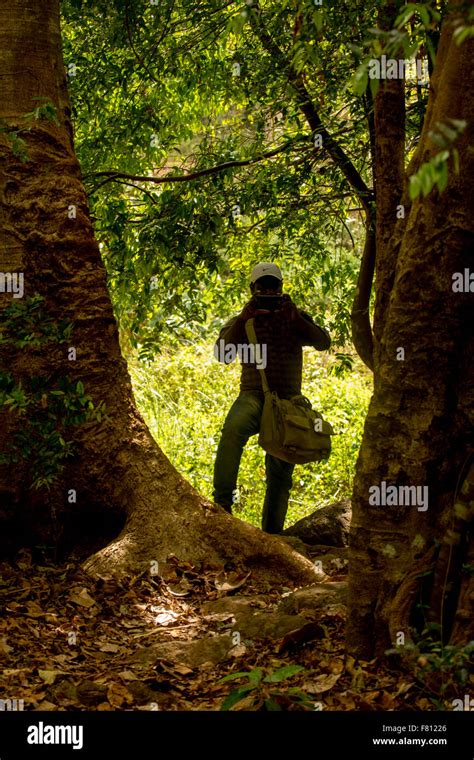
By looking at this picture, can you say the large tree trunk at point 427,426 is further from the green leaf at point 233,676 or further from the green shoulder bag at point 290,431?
the green shoulder bag at point 290,431

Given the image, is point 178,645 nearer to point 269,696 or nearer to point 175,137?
point 269,696

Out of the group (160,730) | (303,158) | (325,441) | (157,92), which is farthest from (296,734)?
(157,92)

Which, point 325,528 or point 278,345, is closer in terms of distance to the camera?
point 278,345

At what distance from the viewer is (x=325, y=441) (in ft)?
19.9

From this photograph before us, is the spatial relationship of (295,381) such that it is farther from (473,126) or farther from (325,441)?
(473,126)

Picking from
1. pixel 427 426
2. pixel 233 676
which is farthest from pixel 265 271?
pixel 233 676

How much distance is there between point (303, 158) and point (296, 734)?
4515 millimetres

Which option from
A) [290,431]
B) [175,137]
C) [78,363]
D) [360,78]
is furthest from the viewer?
[175,137]

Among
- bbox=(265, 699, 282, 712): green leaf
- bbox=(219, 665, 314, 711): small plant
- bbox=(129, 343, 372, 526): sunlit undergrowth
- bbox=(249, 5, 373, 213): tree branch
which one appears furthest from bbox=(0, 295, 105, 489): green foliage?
bbox=(129, 343, 372, 526): sunlit undergrowth

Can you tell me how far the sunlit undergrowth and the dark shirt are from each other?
402cm

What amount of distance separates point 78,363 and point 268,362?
1.37 metres

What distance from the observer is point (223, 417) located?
12.5m

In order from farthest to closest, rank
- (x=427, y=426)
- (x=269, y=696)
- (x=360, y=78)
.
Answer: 1. (x=427, y=426)
2. (x=269, y=696)
3. (x=360, y=78)

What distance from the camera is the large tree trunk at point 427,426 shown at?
369 centimetres
